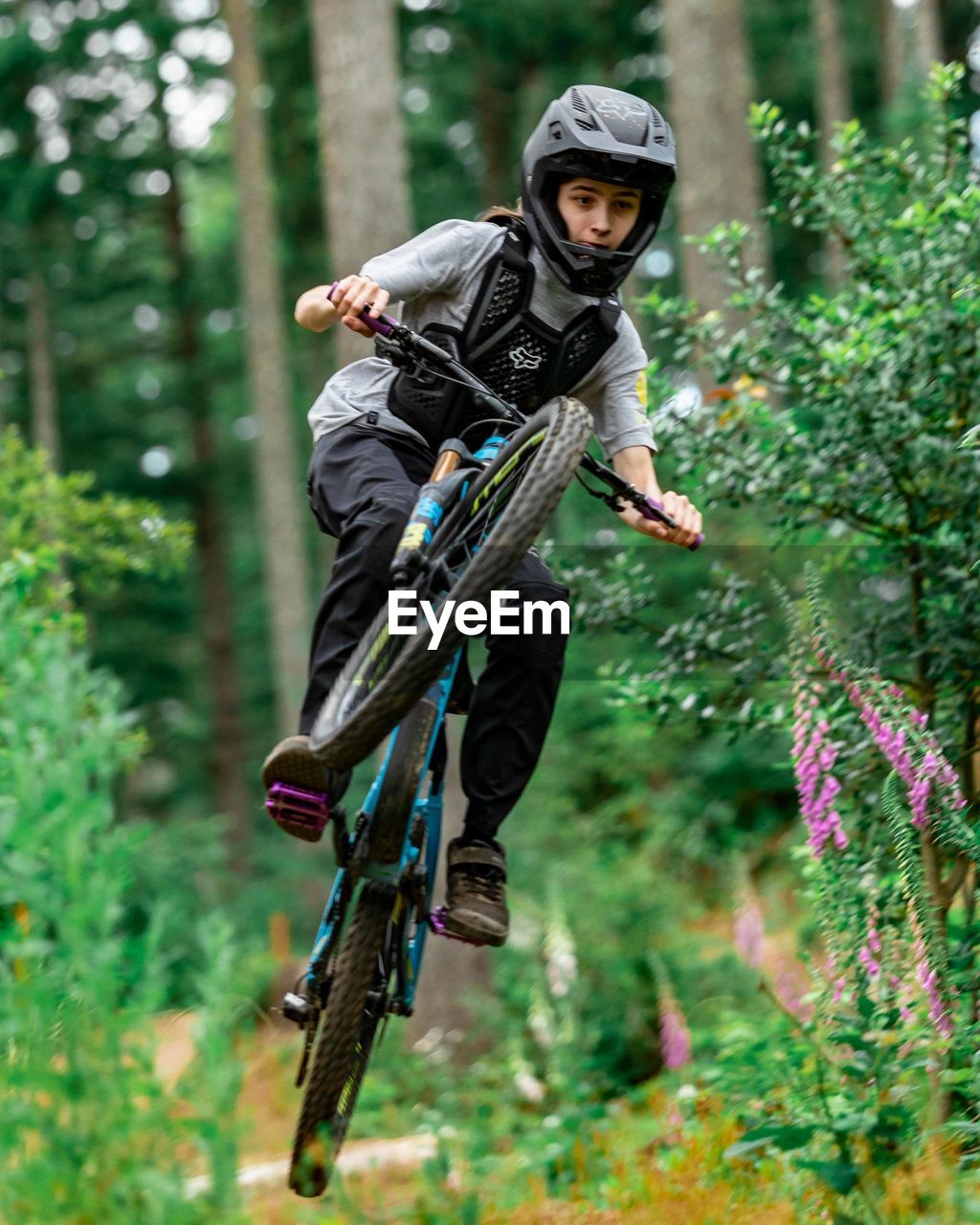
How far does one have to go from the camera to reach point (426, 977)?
9.98 meters

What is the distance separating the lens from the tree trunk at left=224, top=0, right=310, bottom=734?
18.0 meters

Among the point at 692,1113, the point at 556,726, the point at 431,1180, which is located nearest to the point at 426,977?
the point at 556,726

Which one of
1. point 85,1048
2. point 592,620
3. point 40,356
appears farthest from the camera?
point 40,356

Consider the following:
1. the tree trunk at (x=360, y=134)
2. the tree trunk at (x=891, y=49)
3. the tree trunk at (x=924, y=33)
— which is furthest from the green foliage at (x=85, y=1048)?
the tree trunk at (x=924, y=33)

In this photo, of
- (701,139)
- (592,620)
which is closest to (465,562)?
(592,620)

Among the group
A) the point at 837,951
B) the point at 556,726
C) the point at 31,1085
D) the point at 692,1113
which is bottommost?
the point at 556,726

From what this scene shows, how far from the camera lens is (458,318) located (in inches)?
169

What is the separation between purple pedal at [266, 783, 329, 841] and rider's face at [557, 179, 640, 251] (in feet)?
5.57

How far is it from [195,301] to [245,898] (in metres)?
9.89

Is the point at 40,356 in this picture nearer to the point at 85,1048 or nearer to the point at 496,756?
the point at 496,756

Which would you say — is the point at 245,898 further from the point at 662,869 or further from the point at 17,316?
the point at 17,316

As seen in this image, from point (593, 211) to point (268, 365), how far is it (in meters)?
14.5

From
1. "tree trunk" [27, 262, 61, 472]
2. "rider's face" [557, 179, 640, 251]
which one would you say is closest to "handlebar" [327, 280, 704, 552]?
"rider's face" [557, 179, 640, 251]

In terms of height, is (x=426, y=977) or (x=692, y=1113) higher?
(x=692, y=1113)
